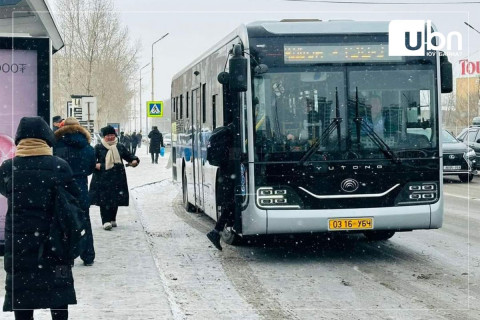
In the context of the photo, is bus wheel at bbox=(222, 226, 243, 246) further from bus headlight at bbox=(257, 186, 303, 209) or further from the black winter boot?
bus headlight at bbox=(257, 186, 303, 209)

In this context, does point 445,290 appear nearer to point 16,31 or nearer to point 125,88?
point 16,31

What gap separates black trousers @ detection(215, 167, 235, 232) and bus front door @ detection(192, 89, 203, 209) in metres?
3.26

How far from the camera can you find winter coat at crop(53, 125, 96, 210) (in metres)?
9.92

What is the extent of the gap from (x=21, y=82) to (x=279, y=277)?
362 cm

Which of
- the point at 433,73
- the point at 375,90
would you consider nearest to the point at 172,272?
the point at 375,90

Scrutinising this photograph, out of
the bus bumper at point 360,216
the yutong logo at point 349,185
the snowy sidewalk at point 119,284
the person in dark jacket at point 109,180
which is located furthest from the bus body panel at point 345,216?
the person in dark jacket at point 109,180

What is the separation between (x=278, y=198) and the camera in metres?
10.2

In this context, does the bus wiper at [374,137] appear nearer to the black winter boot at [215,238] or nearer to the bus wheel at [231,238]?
the black winter boot at [215,238]

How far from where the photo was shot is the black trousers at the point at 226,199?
10883 millimetres

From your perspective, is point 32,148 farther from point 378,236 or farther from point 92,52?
point 92,52

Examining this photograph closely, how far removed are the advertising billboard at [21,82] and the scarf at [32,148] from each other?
4.23 metres

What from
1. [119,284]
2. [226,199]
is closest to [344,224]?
[226,199]

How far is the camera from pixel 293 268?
10.2 metres

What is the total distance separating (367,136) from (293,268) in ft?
5.77
